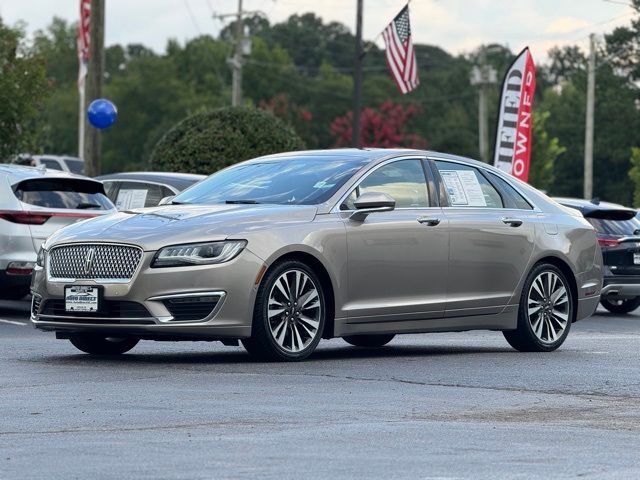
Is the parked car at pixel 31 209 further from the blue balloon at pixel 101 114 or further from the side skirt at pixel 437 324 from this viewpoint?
the blue balloon at pixel 101 114

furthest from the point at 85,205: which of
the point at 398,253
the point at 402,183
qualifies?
the point at 398,253

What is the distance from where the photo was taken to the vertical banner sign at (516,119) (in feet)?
99.8

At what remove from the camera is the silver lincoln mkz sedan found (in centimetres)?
1136

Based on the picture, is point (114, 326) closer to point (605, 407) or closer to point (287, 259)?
point (287, 259)

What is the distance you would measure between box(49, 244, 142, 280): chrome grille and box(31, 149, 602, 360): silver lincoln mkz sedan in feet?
0.04

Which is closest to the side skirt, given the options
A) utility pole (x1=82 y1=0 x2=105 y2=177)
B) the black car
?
the black car

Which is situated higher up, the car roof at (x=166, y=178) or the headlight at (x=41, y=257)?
the car roof at (x=166, y=178)

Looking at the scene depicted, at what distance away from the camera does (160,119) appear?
124188 mm

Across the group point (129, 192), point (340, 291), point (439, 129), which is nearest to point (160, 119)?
point (439, 129)

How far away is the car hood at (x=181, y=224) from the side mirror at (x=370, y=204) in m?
0.35

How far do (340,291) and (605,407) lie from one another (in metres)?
2.95

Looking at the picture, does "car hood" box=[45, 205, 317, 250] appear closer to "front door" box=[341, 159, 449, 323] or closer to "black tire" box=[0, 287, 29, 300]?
"front door" box=[341, 159, 449, 323]

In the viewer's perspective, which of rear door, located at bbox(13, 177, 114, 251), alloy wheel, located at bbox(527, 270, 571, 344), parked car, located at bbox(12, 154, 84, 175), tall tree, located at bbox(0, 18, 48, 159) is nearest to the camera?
alloy wheel, located at bbox(527, 270, 571, 344)

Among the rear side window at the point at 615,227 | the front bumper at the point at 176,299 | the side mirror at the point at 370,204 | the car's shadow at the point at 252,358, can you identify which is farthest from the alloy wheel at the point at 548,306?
the rear side window at the point at 615,227
